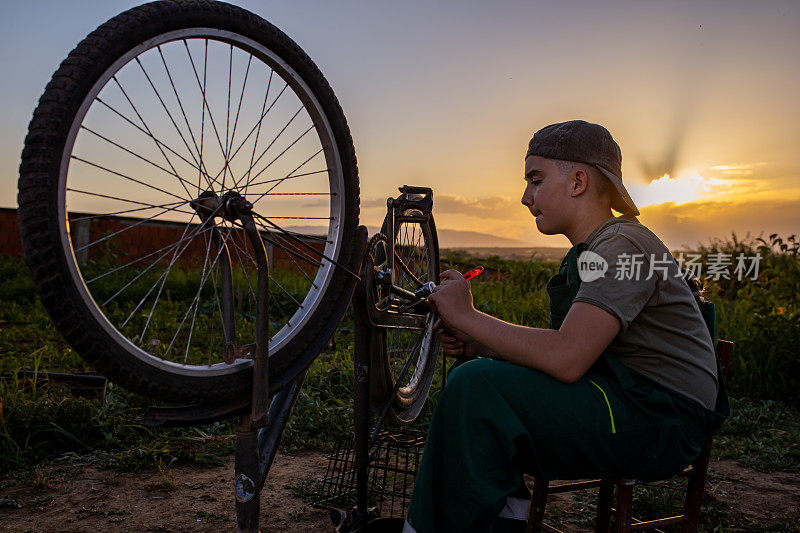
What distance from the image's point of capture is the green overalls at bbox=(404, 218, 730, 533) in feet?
4.84

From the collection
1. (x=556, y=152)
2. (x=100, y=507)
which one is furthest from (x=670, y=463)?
(x=100, y=507)

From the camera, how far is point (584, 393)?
1556mm

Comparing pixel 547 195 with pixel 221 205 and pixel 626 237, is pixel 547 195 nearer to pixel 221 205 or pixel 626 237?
pixel 626 237

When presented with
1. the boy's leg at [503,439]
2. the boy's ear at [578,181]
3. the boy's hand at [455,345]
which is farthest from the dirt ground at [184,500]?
the boy's ear at [578,181]

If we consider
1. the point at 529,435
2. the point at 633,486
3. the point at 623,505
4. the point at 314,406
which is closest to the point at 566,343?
the point at 529,435

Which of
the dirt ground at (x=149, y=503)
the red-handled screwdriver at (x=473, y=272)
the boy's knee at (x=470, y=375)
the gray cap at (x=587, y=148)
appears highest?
the gray cap at (x=587, y=148)

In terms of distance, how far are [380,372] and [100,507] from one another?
135 cm

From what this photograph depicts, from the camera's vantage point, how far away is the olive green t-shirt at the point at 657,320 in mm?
1594

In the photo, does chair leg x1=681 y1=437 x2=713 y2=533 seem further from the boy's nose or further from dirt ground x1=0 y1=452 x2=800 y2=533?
the boy's nose

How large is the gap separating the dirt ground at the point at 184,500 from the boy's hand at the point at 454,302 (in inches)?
48.5

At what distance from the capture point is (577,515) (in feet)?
8.99

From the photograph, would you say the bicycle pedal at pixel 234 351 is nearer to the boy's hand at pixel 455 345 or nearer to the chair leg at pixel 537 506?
the boy's hand at pixel 455 345

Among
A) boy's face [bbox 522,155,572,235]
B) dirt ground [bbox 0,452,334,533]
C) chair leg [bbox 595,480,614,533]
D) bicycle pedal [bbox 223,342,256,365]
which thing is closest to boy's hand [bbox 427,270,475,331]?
boy's face [bbox 522,155,572,235]

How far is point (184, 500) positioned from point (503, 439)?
1796 mm
